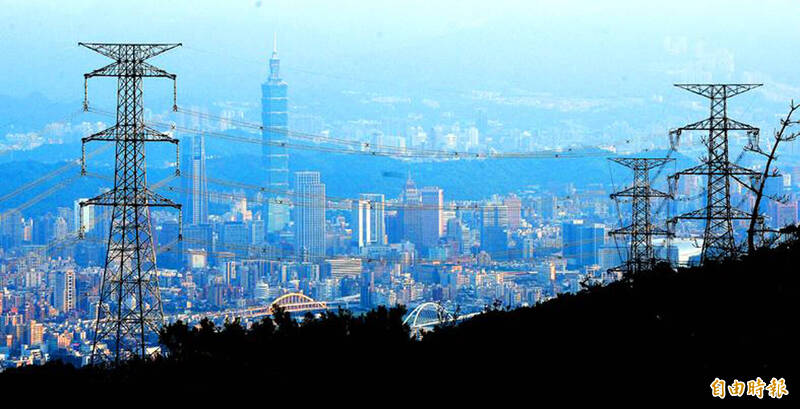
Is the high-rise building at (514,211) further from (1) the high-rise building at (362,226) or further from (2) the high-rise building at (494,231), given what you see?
(1) the high-rise building at (362,226)

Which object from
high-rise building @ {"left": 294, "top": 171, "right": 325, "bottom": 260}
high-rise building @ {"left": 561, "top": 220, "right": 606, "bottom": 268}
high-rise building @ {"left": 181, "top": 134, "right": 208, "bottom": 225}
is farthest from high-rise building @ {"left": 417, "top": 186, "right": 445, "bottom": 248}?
high-rise building @ {"left": 181, "top": 134, "right": 208, "bottom": 225}

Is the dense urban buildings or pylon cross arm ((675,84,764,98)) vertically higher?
pylon cross arm ((675,84,764,98))

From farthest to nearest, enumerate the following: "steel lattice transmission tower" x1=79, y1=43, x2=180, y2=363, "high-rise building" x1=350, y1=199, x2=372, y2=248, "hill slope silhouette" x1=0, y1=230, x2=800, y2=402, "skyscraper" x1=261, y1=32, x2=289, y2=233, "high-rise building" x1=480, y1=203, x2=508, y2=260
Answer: "skyscraper" x1=261, y1=32, x2=289, y2=233 < "high-rise building" x1=350, y1=199, x2=372, y2=248 < "high-rise building" x1=480, y1=203, x2=508, y2=260 < "steel lattice transmission tower" x1=79, y1=43, x2=180, y2=363 < "hill slope silhouette" x1=0, y1=230, x2=800, y2=402

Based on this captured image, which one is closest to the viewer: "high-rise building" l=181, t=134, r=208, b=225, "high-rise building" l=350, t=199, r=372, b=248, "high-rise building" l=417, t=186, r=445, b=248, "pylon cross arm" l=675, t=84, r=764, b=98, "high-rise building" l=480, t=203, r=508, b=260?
"pylon cross arm" l=675, t=84, r=764, b=98

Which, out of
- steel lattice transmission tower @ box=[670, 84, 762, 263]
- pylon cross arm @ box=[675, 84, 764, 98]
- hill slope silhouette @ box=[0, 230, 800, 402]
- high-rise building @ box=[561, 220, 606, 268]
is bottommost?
high-rise building @ box=[561, 220, 606, 268]

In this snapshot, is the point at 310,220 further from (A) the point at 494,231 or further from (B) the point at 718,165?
(B) the point at 718,165

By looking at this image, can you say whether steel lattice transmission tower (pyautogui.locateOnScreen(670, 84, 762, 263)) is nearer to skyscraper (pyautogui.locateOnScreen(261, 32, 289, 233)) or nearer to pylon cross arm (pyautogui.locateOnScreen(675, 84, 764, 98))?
pylon cross arm (pyautogui.locateOnScreen(675, 84, 764, 98))

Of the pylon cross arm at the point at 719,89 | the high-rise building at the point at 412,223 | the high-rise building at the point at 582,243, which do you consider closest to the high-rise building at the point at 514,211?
the high-rise building at the point at 412,223

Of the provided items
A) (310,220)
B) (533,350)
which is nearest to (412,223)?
(310,220)
